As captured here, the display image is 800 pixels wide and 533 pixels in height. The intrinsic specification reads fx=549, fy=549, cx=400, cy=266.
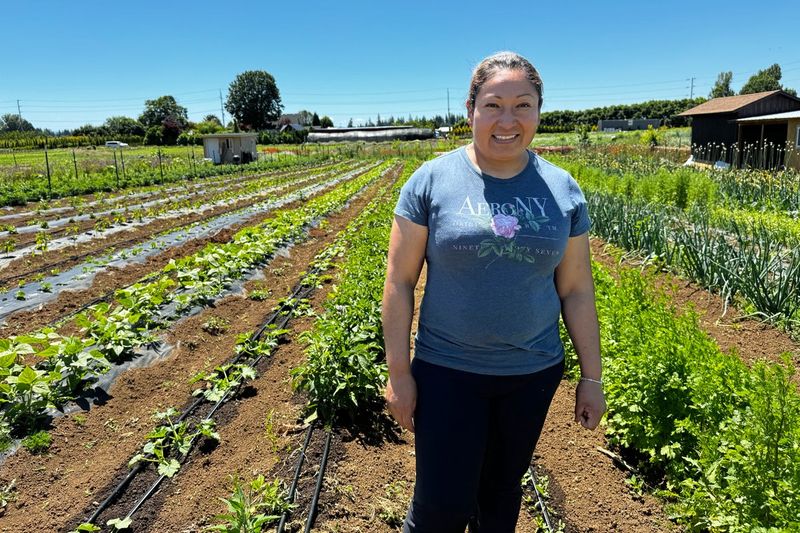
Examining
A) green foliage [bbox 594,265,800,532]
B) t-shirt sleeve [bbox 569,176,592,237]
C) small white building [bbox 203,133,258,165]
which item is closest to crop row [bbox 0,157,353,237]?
green foliage [bbox 594,265,800,532]

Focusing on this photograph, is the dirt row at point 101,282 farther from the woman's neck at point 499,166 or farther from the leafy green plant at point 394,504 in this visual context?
the woman's neck at point 499,166

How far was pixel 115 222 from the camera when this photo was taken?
12312 millimetres

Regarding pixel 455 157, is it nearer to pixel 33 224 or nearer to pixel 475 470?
pixel 475 470

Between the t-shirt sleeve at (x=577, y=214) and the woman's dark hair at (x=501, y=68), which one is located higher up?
the woman's dark hair at (x=501, y=68)

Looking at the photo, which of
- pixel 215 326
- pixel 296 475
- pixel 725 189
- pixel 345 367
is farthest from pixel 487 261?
pixel 725 189

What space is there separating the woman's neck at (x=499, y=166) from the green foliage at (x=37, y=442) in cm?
333

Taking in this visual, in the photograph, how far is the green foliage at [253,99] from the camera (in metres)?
97.1

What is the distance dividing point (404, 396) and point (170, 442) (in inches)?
97.0

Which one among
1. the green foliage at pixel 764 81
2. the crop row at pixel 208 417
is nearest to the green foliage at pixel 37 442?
the crop row at pixel 208 417

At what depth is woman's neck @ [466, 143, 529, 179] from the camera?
182 centimetres

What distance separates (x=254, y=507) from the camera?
274 cm

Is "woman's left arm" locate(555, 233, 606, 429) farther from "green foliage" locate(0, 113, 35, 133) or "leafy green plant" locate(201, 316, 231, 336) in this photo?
"green foliage" locate(0, 113, 35, 133)

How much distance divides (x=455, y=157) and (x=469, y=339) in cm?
61

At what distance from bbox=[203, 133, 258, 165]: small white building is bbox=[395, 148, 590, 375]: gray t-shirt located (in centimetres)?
3658
